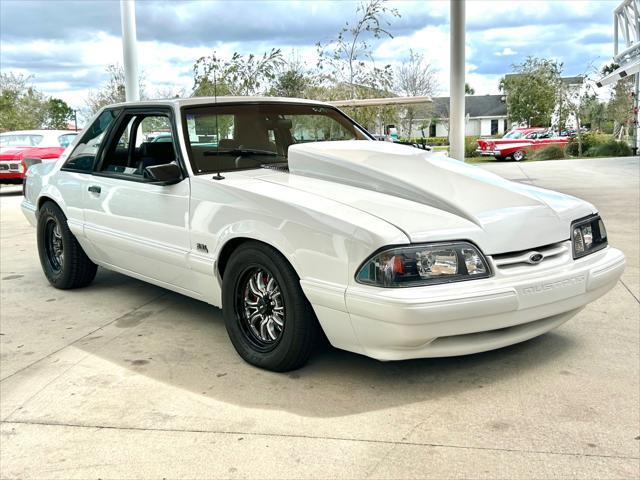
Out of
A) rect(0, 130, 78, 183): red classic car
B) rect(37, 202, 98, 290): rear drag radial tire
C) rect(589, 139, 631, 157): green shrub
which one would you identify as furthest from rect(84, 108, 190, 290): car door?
rect(589, 139, 631, 157): green shrub

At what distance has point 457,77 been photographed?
12312mm

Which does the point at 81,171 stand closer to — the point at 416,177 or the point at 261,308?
the point at 261,308

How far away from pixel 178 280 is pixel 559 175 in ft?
41.7

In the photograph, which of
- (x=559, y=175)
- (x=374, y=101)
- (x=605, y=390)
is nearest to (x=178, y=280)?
(x=605, y=390)

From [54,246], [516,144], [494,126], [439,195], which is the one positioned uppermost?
[494,126]

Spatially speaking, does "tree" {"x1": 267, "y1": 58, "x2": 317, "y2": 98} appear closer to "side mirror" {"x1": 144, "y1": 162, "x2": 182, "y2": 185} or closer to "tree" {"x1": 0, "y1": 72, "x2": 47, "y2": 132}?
"side mirror" {"x1": 144, "y1": 162, "x2": 182, "y2": 185}

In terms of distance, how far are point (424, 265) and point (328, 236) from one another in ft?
1.51

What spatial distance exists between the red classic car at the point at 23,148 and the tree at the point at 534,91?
2567 cm

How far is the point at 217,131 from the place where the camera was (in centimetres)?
416

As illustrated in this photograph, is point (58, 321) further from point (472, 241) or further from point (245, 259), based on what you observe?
point (472, 241)

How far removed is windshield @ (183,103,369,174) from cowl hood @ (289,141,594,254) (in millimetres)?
425

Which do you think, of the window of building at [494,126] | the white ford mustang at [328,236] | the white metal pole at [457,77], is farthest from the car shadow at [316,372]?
the window of building at [494,126]

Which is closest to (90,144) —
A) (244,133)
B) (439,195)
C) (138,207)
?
(138,207)

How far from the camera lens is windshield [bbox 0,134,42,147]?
50.6ft
